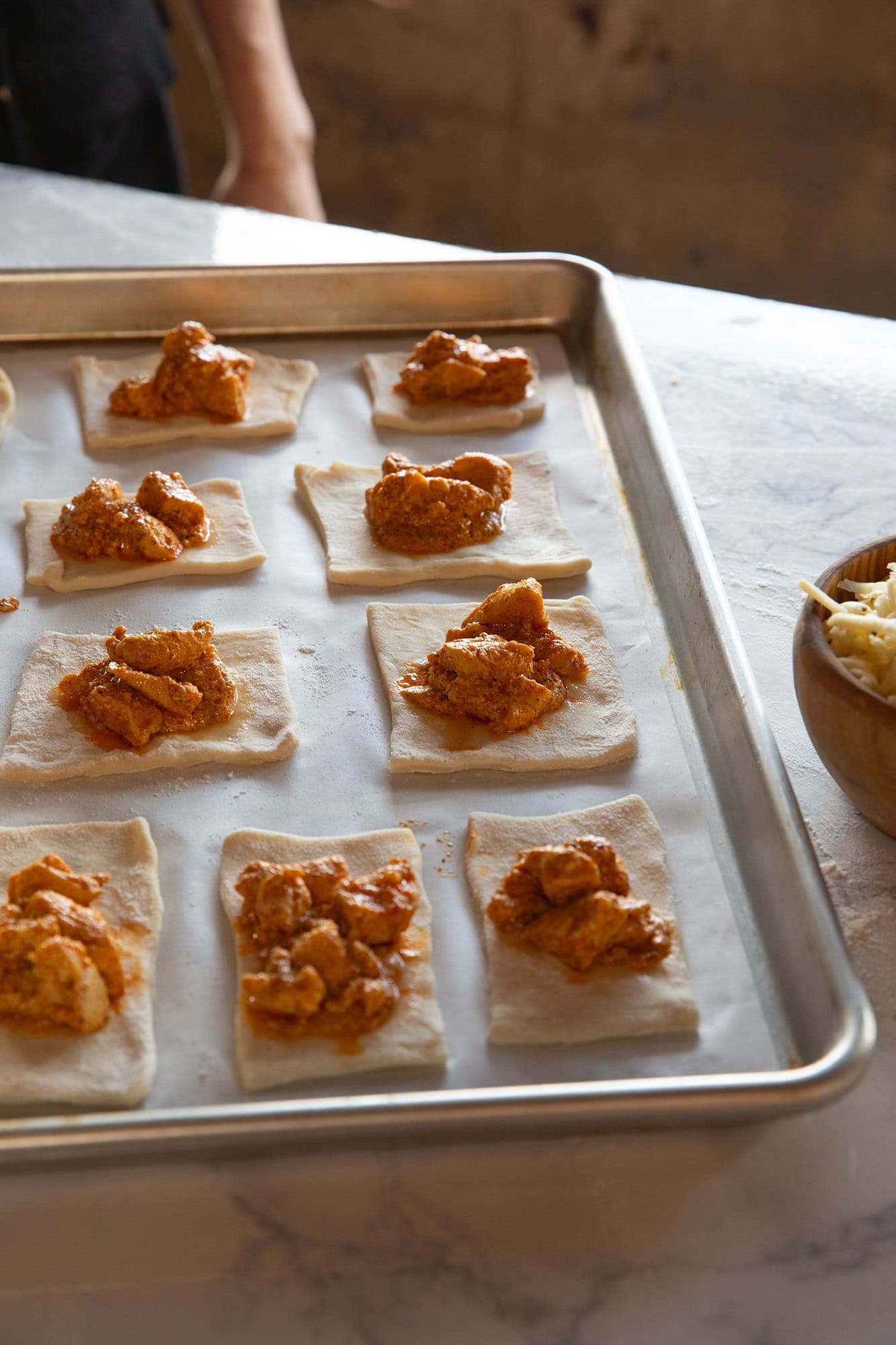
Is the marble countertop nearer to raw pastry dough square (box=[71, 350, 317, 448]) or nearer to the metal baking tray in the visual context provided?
the metal baking tray

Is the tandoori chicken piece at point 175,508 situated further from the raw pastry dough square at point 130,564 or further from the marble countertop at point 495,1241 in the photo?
the marble countertop at point 495,1241

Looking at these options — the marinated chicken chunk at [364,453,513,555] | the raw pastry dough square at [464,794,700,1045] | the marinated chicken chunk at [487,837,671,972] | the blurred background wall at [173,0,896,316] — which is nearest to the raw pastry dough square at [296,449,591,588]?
the marinated chicken chunk at [364,453,513,555]

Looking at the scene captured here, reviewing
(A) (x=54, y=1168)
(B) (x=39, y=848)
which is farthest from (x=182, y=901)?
(A) (x=54, y=1168)

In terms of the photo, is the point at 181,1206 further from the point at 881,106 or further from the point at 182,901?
the point at 881,106

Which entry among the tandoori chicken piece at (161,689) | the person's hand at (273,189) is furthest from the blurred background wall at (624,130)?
the tandoori chicken piece at (161,689)

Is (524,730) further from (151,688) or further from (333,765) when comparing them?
(151,688)
